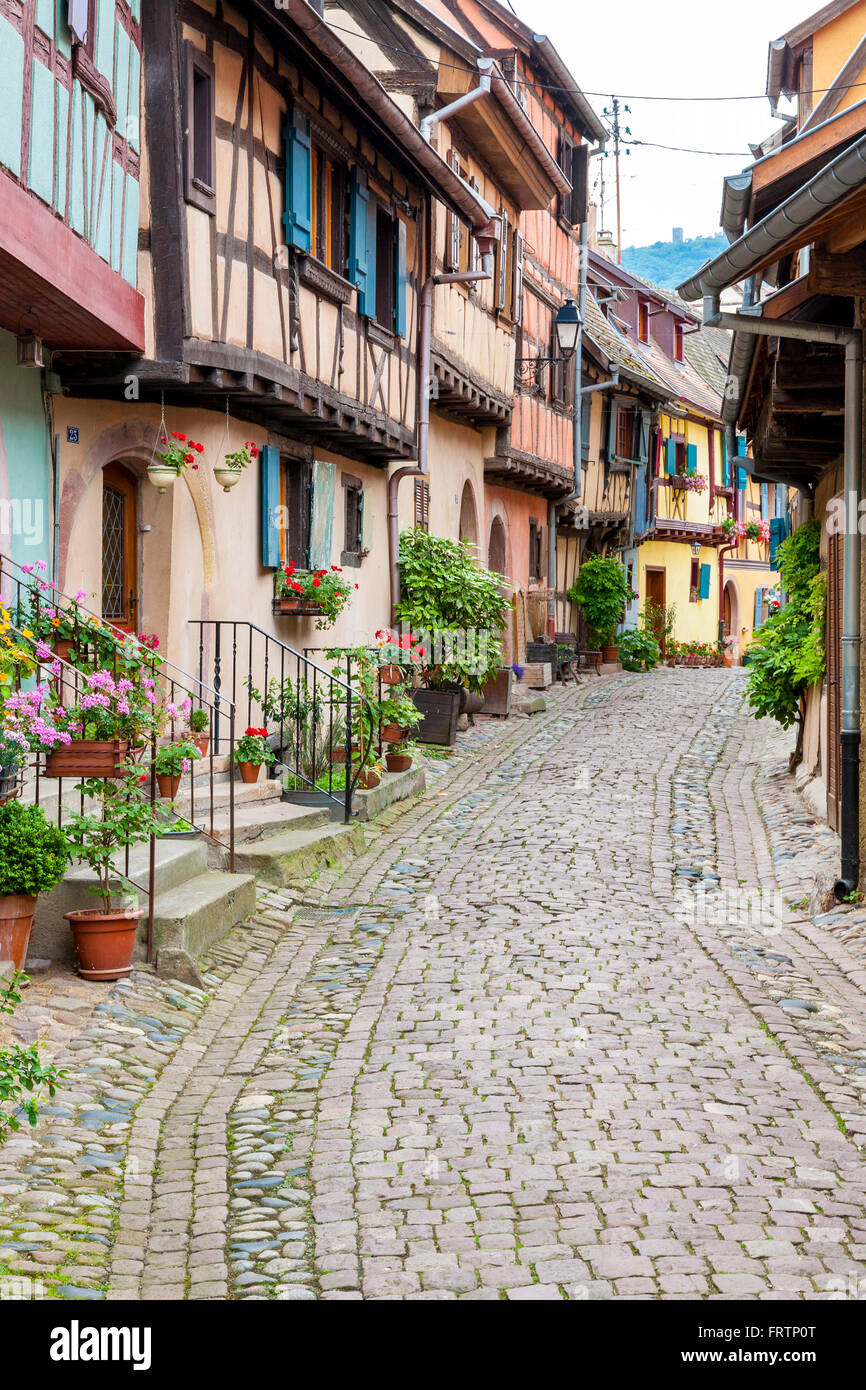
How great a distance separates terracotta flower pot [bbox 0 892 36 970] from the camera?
6.18m

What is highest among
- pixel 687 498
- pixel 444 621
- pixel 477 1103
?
pixel 687 498

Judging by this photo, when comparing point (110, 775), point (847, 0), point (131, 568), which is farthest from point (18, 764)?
point (847, 0)

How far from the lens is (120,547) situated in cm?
1057

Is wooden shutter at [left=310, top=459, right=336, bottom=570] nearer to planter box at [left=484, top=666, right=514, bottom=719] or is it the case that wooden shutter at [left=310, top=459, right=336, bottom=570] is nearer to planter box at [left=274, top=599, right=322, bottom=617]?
planter box at [left=274, top=599, right=322, bottom=617]

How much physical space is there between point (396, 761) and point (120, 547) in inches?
143

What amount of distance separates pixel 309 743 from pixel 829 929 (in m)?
4.97

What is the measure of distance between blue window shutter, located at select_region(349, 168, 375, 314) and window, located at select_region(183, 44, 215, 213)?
9.64 feet

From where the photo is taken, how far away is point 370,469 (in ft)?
49.3

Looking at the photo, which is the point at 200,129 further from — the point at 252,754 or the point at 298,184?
the point at 252,754

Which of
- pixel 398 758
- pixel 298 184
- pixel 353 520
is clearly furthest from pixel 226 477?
pixel 353 520

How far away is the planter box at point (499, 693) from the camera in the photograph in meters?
18.3

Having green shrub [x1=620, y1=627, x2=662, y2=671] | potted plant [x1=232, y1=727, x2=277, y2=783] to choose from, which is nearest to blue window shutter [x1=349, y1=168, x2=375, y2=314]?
potted plant [x1=232, y1=727, x2=277, y2=783]

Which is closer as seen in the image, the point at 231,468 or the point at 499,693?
the point at 231,468

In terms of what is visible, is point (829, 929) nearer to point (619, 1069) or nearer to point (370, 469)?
point (619, 1069)
